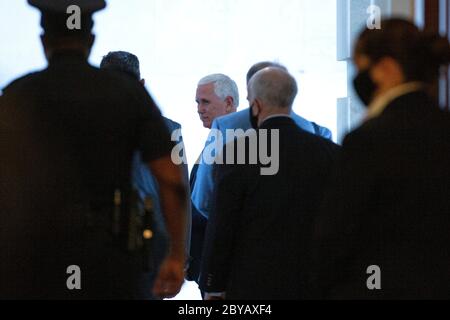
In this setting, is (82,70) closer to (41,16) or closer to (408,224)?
(41,16)

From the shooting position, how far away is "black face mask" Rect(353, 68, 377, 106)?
2555 millimetres

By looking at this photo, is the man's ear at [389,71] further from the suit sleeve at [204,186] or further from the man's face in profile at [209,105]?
the man's face in profile at [209,105]

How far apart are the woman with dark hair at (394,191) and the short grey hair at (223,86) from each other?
5.82ft

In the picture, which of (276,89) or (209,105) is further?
(209,105)

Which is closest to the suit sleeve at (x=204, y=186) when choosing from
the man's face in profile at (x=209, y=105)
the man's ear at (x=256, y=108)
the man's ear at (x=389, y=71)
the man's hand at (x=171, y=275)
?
the man's face in profile at (x=209, y=105)

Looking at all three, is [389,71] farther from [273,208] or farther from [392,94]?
[273,208]

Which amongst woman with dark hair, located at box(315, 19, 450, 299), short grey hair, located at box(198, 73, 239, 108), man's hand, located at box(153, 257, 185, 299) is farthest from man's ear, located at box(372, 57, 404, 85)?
short grey hair, located at box(198, 73, 239, 108)

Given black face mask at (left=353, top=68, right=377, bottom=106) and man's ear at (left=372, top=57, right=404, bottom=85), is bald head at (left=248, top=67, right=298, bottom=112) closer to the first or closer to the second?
black face mask at (left=353, top=68, right=377, bottom=106)

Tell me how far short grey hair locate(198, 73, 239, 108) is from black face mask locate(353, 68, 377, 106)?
1636 mm

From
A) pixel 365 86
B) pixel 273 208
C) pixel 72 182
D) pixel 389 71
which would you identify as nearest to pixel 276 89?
pixel 273 208

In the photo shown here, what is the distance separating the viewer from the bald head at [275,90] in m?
3.10

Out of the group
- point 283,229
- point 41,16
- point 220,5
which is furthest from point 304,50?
point 41,16

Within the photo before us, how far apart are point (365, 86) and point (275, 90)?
55 cm

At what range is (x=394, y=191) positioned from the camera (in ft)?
7.75
